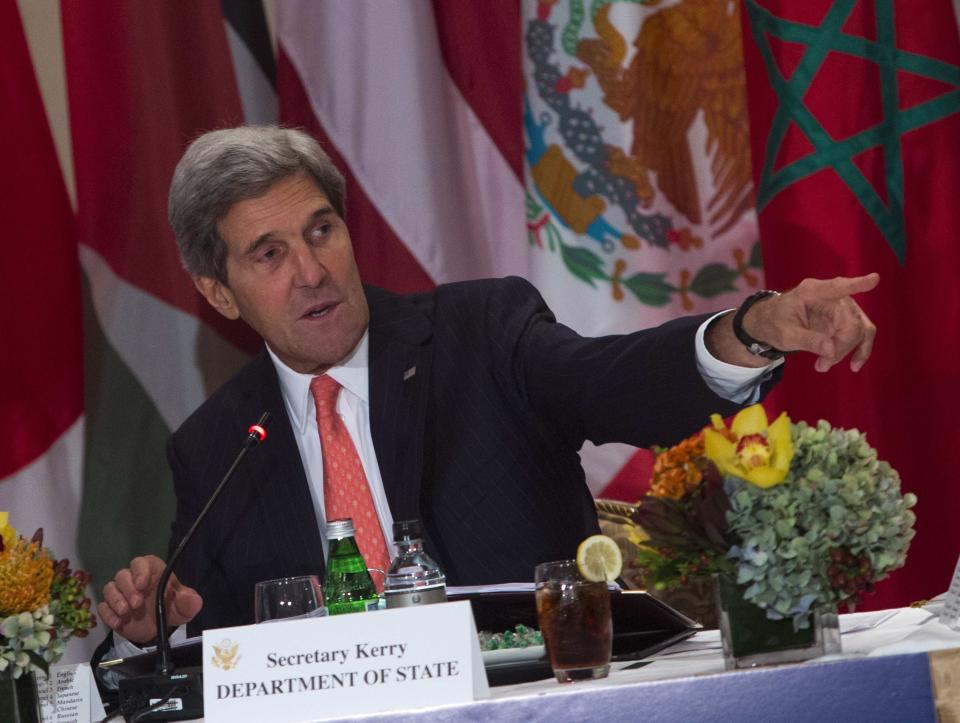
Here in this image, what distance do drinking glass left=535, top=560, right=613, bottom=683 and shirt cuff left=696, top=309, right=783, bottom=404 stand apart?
0.52m

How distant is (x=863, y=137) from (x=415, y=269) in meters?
1.17

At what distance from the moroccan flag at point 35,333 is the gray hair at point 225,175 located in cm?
84

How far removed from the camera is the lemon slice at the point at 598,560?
1280mm

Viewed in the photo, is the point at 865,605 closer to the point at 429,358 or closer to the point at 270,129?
the point at 429,358

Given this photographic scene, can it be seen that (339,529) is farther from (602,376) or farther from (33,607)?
(602,376)

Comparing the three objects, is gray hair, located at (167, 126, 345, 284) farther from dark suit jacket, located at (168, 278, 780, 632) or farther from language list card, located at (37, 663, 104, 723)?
language list card, located at (37, 663, 104, 723)

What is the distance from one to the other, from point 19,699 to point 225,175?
47.0 inches

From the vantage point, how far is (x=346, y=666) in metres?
1.10

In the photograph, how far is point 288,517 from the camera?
2.28m

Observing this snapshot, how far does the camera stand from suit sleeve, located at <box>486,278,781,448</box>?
1.84 m

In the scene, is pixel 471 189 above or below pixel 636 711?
above

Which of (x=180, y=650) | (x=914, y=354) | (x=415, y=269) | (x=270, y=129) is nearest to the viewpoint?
(x=180, y=650)

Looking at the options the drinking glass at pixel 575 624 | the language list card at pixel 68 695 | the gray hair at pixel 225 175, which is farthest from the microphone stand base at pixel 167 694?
the gray hair at pixel 225 175

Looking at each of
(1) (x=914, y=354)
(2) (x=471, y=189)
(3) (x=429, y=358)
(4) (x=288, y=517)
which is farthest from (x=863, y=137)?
(4) (x=288, y=517)
